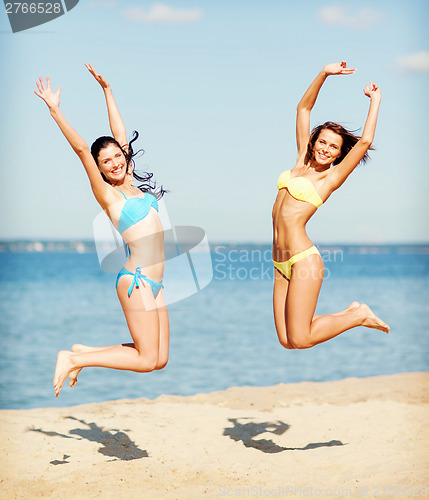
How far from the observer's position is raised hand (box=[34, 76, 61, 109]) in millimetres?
4973

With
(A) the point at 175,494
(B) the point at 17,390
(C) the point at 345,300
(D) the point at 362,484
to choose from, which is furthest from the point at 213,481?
(C) the point at 345,300

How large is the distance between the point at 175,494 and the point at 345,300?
27.1m

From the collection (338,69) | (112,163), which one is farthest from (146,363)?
(338,69)

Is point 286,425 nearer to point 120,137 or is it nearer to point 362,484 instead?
point 362,484

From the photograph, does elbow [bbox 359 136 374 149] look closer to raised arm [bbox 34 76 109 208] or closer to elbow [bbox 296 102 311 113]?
elbow [bbox 296 102 311 113]

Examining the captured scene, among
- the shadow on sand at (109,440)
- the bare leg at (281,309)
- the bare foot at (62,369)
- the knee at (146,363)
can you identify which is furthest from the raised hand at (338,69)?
the shadow on sand at (109,440)

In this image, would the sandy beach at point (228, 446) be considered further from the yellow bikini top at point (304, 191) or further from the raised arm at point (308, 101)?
the raised arm at point (308, 101)

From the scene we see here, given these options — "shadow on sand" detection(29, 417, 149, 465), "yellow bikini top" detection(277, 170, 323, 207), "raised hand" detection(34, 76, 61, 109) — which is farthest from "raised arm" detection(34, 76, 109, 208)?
"shadow on sand" detection(29, 417, 149, 465)

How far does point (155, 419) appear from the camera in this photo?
827 centimetres

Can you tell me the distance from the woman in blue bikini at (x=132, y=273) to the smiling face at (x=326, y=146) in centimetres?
144

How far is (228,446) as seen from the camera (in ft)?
23.3

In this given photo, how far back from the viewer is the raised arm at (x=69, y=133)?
16.2 ft

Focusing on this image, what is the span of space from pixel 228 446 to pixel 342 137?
3.55 meters

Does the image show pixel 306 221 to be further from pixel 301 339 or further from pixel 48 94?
pixel 48 94
